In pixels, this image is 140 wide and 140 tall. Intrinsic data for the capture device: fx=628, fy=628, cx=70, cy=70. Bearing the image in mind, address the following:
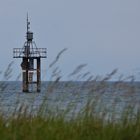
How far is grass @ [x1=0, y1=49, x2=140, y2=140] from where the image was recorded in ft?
26.5

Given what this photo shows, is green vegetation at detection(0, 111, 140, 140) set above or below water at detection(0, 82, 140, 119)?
below

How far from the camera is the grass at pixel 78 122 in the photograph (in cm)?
808

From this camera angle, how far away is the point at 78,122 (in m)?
8.79

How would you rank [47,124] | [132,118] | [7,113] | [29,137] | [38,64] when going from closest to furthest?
1. [29,137]
2. [47,124]
3. [132,118]
4. [7,113]
5. [38,64]

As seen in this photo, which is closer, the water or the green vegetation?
the green vegetation

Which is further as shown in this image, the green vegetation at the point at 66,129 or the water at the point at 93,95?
the water at the point at 93,95

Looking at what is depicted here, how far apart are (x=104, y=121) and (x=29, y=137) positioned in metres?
1.57

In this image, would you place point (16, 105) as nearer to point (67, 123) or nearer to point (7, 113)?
point (7, 113)

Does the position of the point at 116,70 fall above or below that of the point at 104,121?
above

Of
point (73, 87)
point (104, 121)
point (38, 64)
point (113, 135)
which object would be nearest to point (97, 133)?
point (113, 135)

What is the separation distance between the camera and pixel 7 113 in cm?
966

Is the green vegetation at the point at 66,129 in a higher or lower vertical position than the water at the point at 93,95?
lower

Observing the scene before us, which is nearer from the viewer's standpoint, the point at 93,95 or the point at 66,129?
the point at 66,129

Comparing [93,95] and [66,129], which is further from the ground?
[93,95]
